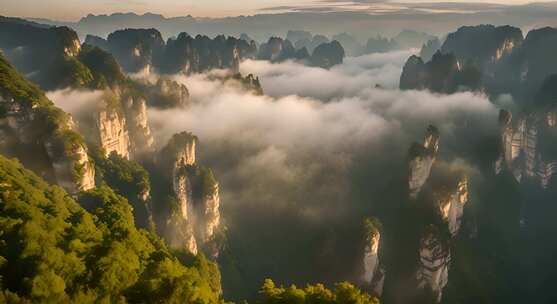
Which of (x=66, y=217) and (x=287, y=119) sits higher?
(x=66, y=217)

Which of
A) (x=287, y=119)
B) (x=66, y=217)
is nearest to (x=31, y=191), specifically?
(x=66, y=217)

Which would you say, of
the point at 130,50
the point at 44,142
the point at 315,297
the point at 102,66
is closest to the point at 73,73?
the point at 102,66

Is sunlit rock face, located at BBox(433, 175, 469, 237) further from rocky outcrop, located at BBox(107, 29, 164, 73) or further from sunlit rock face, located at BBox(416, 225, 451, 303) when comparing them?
rocky outcrop, located at BBox(107, 29, 164, 73)

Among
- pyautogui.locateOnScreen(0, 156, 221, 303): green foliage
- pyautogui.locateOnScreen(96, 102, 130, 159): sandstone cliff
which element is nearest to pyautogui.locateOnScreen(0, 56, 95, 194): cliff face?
pyautogui.locateOnScreen(0, 156, 221, 303): green foliage

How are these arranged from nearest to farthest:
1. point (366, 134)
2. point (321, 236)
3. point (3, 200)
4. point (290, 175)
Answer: point (3, 200), point (321, 236), point (290, 175), point (366, 134)

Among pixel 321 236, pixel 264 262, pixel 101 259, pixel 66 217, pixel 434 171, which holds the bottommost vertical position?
pixel 264 262

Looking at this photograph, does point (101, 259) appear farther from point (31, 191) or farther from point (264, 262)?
point (264, 262)
